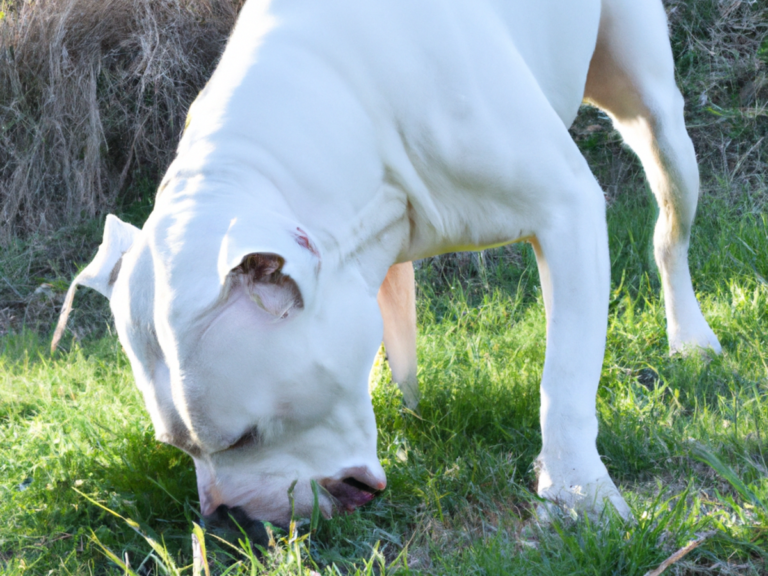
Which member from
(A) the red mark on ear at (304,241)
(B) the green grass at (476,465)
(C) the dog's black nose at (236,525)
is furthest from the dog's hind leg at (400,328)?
(A) the red mark on ear at (304,241)

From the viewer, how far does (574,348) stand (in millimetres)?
2141

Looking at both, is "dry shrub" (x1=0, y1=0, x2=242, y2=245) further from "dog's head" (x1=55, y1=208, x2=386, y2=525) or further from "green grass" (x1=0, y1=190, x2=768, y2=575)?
"dog's head" (x1=55, y1=208, x2=386, y2=525)

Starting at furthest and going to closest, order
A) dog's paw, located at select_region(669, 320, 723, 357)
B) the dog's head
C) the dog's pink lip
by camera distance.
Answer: dog's paw, located at select_region(669, 320, 723, 357) → the dog's pink lip → the dog's head

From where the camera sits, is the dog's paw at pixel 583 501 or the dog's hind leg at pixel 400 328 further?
the dog's hind leg at pixel 400 328

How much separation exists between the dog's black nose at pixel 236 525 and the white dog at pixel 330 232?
16mm

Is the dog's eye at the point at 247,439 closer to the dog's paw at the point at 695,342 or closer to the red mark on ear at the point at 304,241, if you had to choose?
the red mark on ear at the point at 304,241

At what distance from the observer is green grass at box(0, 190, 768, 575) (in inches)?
70.9

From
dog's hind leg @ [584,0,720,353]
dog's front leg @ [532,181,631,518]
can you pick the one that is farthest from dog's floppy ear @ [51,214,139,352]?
dog's hind leg @ [584,0,720,353]

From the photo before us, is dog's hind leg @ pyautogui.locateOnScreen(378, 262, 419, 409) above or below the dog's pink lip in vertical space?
below

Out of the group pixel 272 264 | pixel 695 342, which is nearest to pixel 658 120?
pixel 695 342

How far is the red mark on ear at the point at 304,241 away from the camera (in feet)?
5.66

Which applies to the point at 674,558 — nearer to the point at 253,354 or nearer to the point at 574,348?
the point at 574,348

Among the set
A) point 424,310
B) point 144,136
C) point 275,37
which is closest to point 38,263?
point 144,136

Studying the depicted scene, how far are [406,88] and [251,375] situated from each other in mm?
848
